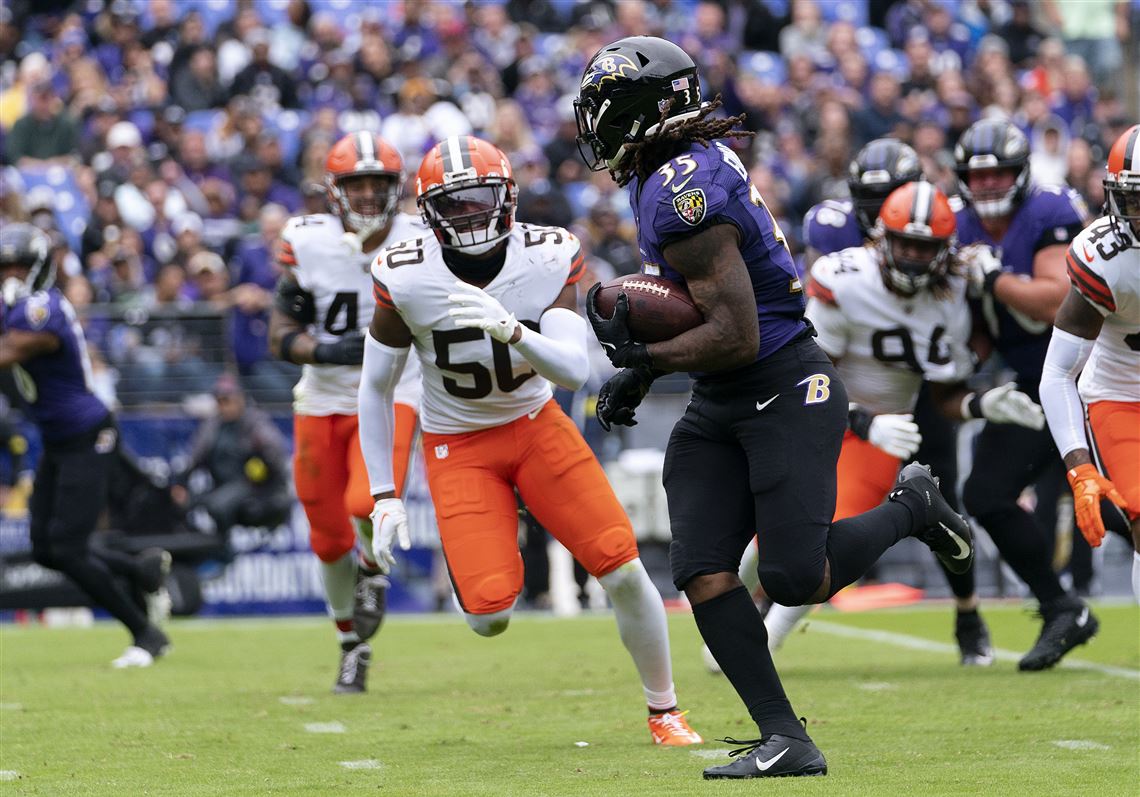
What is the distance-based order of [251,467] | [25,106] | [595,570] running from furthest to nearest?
1. [25,106]
2. [251,467]
3. [595,570]

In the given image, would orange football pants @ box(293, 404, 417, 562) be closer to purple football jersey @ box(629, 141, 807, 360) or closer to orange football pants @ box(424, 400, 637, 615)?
orange football pants @ box(424, 400, 637, 615)

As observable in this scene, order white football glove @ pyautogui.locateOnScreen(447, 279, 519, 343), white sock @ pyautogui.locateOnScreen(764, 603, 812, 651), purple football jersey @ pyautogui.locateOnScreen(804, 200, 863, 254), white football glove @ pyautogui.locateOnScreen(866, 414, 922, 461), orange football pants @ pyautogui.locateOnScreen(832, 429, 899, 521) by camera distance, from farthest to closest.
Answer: purple football jersey @ pyautogui.locateOnScreen(804, 200, 863, 254), orange football pants @ pyautogui.locateOnScreen(832, 429, 899, 521), white sock @ pyautogui.locateOnScreen(764, 603, 812, 651), white football glove @ pyautogui.locateOnScreen(866, 414, 922, 461), white football glove @ pyautogui.locateOnScreen(447, 279, 519, 343)

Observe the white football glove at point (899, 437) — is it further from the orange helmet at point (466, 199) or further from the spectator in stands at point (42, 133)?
the spectator in stands at point (42, 133)

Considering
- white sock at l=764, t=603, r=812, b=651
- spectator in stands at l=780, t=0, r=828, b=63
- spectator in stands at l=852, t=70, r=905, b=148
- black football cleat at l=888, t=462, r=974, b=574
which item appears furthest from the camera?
spectator in stands at l=780, t=0, r=828, b=63

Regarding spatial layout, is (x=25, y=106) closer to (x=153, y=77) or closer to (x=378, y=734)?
(x=153, y=77)

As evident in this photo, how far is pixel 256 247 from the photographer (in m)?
12.1

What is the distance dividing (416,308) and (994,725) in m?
2.16

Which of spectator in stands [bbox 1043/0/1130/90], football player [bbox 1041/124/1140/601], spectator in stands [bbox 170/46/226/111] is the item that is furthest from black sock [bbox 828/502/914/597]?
spectator in stands [bbox 1043/0/1130/90]

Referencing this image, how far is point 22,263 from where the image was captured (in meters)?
7.64

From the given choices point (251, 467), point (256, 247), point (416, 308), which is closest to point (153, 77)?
point (256, 247)

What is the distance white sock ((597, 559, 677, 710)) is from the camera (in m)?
5.03

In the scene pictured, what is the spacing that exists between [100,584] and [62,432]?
0.71m

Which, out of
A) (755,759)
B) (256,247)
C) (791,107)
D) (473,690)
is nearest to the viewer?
(755,759)

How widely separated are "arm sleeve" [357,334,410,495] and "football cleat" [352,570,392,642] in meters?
1.42
